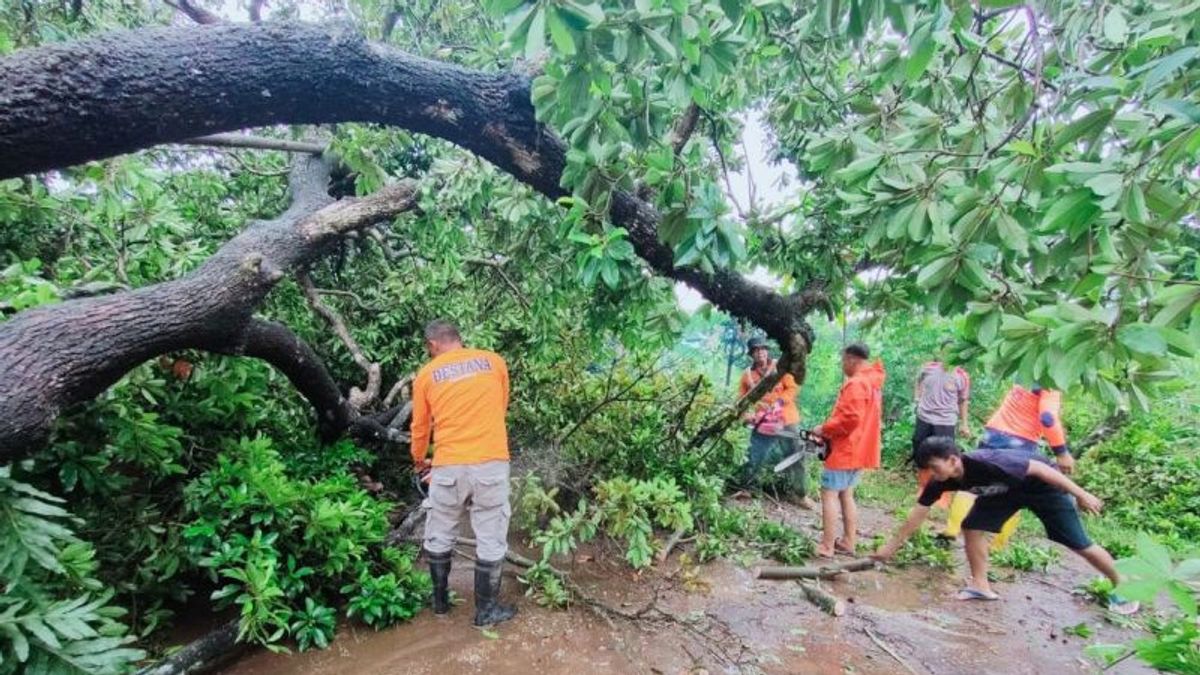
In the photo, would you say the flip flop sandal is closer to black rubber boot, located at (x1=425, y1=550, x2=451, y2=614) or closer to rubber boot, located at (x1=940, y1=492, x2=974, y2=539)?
rubber boot, located at (x1=940, y1=492, x2=974, y2=539)

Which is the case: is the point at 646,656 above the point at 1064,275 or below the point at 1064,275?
below

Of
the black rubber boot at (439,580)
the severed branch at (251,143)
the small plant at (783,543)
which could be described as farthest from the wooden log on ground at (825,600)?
the severed branch at (251,143)

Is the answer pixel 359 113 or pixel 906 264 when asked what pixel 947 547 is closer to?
pixel 906 264

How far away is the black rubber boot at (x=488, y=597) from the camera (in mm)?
3299

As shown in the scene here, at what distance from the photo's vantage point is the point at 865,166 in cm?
186

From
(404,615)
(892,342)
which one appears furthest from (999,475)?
(892,342)

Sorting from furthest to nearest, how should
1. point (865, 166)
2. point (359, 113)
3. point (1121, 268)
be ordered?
1. point (359, 113)
2. point (865, 166)
3. point (1121, 268)

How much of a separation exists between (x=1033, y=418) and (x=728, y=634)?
3.15 metres

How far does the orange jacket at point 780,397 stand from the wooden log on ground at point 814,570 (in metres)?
1.86

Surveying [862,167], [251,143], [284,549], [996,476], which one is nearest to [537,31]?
[862,167]

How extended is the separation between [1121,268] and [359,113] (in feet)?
8.62

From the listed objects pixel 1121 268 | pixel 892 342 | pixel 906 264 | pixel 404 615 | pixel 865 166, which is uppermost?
pixel 865 166

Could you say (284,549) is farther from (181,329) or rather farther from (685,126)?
(685,126)

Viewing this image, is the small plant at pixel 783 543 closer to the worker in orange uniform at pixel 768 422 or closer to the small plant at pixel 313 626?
the worker in orange uniform at pixel 768 422
